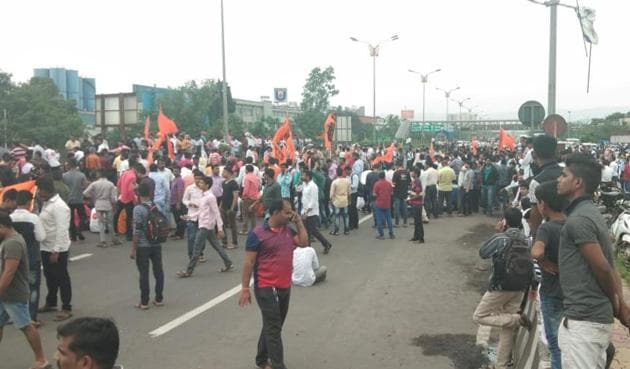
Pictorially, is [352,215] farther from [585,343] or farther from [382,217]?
[585,343]

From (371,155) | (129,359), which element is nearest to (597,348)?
(129,359)

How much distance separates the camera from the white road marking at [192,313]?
7668 mm

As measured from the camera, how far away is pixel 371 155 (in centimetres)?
2645

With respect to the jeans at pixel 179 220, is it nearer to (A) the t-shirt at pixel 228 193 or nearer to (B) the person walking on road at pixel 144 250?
(A) the t-shirt at pixel 228 193

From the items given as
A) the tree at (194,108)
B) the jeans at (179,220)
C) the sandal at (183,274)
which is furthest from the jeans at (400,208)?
the tree at (194,108)

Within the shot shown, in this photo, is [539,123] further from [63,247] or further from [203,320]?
[63,247]

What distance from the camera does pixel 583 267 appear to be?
390 centimetres

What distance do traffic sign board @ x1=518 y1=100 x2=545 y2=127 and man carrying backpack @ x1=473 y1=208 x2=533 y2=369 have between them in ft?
24.8

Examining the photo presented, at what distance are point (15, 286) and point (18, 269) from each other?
16 cm

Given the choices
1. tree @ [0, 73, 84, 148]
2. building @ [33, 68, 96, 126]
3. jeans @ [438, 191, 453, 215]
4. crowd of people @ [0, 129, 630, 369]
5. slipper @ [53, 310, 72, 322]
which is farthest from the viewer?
building @ [33, 68, 96, 126]

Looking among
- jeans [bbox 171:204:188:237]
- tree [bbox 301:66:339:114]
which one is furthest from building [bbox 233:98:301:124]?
jeans [bbox 171:204:188:237]

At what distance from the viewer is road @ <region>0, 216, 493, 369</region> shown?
678 centimetres

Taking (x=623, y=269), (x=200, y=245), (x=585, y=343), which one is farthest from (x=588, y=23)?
(x=585, y=343)

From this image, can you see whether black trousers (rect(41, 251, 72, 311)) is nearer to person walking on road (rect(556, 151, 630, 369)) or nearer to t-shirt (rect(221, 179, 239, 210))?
t-shirt (rect(221, 179, 239, 210))
